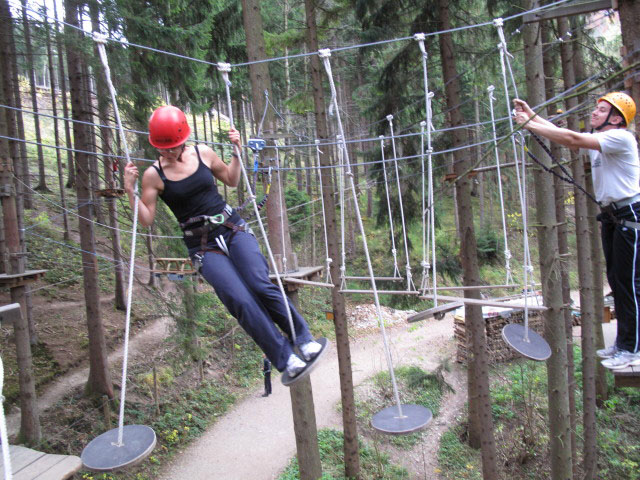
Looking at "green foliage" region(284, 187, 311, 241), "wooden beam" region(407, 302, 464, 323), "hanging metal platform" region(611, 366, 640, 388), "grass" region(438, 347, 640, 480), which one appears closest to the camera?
"hanging metal platform" region(611, 366, 640, 388)

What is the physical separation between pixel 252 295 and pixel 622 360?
2399mm

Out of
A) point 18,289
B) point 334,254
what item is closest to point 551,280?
point 334,254

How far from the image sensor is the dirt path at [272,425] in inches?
279

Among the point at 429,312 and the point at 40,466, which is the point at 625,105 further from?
the point at 40,466

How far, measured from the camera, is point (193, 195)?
268cm

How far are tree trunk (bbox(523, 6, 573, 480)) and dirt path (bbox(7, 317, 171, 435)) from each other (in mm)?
6146

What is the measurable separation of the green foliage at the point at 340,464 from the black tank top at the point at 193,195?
532cm

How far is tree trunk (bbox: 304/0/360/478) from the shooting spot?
6.20 metres

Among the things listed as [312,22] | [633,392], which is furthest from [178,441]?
[633,392]

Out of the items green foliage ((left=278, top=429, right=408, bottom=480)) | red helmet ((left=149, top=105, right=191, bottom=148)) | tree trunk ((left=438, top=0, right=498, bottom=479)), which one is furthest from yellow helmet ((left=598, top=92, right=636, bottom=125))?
green foliage ((left=278, top=429, right=408, bottom=480))

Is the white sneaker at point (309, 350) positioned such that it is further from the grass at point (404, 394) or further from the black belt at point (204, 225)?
the grass at point (404, 394)

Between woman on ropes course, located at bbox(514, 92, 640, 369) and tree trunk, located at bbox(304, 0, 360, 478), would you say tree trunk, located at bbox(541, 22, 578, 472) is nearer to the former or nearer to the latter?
tree trunk, located at bbox(304, 0, 360, 478)

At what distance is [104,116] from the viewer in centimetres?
724

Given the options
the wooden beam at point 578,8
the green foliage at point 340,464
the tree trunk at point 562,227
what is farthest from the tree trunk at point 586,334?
the wooden beam at point 578,8
